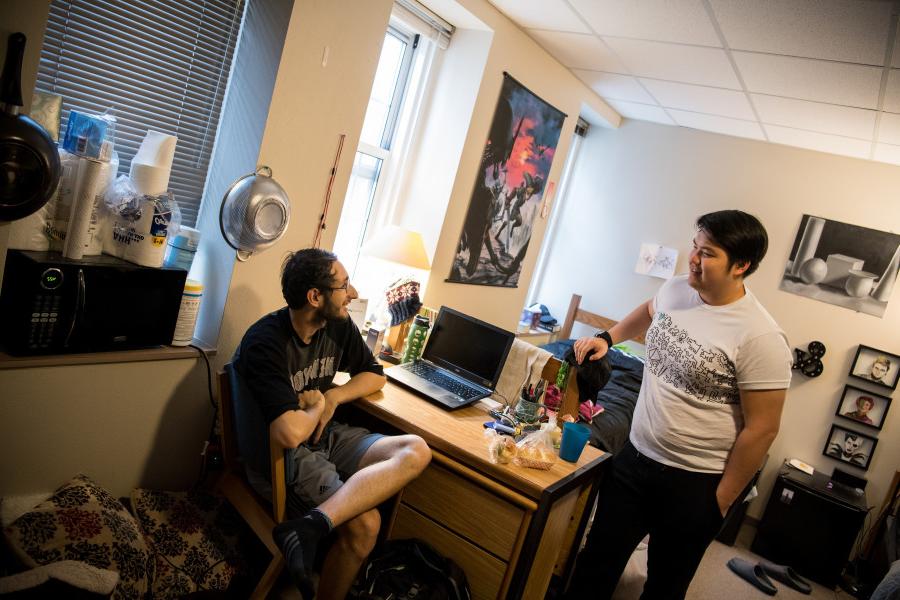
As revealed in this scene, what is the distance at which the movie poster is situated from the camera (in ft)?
11.7

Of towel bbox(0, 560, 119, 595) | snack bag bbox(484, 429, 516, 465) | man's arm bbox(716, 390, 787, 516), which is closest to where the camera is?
towel bbox(0, 560, 119, 595)

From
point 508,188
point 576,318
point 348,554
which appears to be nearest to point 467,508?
point 348,554

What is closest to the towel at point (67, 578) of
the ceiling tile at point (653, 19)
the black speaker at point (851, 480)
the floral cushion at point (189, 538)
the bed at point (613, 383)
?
the floral cushion at point (189, 538)

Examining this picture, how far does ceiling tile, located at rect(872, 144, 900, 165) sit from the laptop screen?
2885mm

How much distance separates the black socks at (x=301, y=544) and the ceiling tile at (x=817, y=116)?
3207 mm

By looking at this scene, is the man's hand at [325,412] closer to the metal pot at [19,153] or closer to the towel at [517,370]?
the towel at [517,370]

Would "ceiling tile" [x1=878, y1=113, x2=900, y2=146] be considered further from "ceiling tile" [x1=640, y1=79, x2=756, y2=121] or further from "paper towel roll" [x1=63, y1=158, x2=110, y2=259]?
"paper towel roll" [x1=63, y1=158, x2=110, y2=259]

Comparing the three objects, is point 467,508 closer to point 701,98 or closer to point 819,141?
point 701,98

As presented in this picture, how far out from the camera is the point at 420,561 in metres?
1.95

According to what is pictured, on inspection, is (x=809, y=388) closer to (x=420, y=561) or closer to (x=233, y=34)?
(x=420, y=561)

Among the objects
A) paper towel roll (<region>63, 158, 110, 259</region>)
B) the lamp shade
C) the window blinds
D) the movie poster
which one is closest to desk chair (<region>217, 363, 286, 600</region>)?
paper towel roll (<region>63, 158, 110, 259</region>)

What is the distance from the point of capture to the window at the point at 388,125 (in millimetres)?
3180

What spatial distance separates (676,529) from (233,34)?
2.36 metres

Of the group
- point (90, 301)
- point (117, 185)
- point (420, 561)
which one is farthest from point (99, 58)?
point (420, 561)
